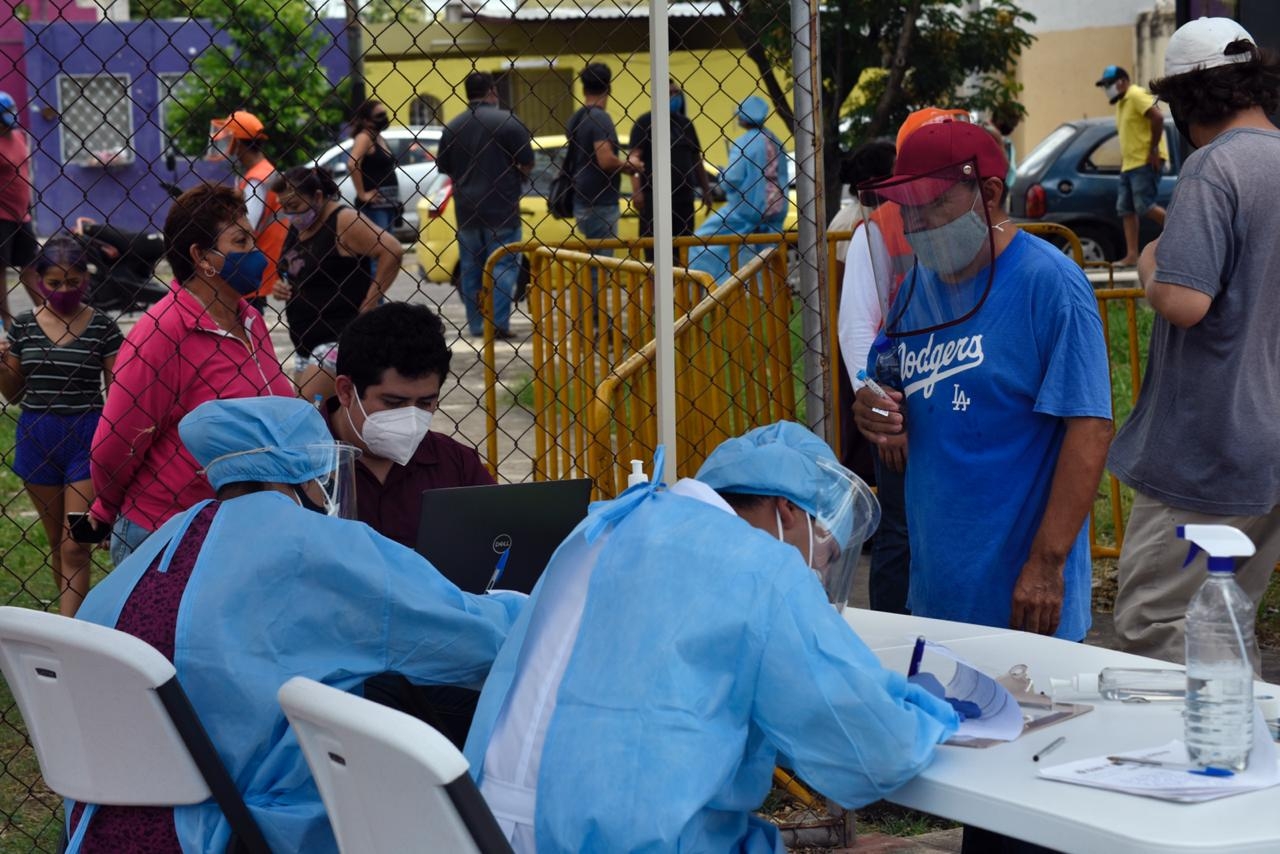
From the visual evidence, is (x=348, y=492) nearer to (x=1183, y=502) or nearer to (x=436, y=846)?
(x=436, y=846)

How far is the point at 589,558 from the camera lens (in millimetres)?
2400

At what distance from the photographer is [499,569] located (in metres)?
3.22

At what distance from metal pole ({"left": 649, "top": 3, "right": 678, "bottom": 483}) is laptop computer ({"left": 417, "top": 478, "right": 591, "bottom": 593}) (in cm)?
34

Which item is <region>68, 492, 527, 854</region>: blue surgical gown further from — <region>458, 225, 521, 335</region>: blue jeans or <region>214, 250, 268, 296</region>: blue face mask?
<region>458, 225, 521, 335</region>: blue jeans

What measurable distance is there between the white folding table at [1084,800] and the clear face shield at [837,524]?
31cm

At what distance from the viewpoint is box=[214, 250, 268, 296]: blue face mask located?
4500 millimetres

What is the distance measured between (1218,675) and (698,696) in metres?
0.73

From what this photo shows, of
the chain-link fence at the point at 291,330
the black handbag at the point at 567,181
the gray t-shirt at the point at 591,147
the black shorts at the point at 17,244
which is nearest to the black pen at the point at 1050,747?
the chain-link fence at the point at 291,330

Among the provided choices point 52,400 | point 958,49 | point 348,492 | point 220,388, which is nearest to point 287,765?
point 348,492

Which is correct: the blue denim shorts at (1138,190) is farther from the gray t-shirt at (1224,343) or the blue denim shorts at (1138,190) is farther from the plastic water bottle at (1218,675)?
the plastic water bottle at (1218,675)

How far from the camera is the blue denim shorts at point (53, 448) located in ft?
17.7

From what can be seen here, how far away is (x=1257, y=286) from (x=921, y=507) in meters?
0.86

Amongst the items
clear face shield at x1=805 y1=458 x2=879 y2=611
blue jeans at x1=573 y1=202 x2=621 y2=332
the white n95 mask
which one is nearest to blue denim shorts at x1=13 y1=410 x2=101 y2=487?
the white n95 mask

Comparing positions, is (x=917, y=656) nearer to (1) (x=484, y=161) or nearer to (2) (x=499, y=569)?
(2) (x=499, y=569)
